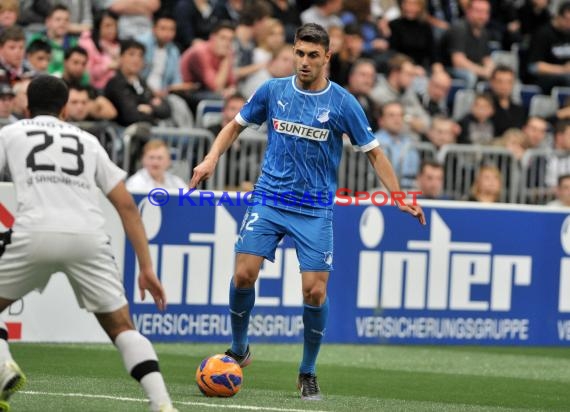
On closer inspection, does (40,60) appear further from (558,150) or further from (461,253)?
(558,150)

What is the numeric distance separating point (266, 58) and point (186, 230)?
17.2 ft

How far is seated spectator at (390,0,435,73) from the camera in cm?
1972

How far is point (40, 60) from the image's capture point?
46.7ft

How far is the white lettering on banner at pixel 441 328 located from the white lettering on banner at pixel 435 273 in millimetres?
140

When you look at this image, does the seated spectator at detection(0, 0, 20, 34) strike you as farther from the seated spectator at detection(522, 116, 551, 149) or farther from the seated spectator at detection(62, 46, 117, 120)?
the seated spectator at detection(522, 116, 551, 149)

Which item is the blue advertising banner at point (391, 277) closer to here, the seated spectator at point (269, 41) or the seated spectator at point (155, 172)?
the seated spectator at point (155, 172)

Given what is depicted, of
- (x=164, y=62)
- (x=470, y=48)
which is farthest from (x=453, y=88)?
(x=164, y=62)

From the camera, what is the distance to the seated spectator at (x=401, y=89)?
1769 cm

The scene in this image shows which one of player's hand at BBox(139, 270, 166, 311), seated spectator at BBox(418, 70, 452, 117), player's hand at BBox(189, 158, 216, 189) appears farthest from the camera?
seated spectator at BBox(418, 70, 452, 117)

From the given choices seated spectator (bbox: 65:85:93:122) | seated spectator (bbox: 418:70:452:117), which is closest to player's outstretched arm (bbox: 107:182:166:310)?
seated spectator (bbox: 65:85:93:122)

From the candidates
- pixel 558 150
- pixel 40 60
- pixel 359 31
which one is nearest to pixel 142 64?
pixel 40 60

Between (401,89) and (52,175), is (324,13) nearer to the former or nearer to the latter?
(401,89)

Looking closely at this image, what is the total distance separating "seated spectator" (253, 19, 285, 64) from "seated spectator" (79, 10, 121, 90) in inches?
82.1

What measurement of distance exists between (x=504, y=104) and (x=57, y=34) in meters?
6.69
